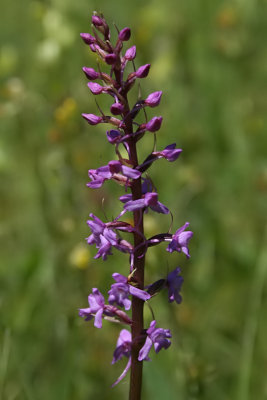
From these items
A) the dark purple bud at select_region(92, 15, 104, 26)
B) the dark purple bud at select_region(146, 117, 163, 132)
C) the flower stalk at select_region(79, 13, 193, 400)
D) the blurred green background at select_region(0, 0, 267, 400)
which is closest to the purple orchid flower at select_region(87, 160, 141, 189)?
the flower stalk at select_region(79, 13, 193, 400)

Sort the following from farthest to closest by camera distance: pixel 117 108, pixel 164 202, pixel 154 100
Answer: pixel 164 202
pixel 154 100
pixel 117 108

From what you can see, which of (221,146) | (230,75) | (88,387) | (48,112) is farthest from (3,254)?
(230,75)

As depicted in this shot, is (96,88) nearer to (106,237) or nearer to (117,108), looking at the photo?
(117,108)

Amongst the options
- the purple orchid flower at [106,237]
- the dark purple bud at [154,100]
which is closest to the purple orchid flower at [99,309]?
the purple orchid flower at [106,237]

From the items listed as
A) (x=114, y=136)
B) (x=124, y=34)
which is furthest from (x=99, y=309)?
(x=124, y=34)

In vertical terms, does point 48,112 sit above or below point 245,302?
above

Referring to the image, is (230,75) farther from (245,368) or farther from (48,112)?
(245,368)
